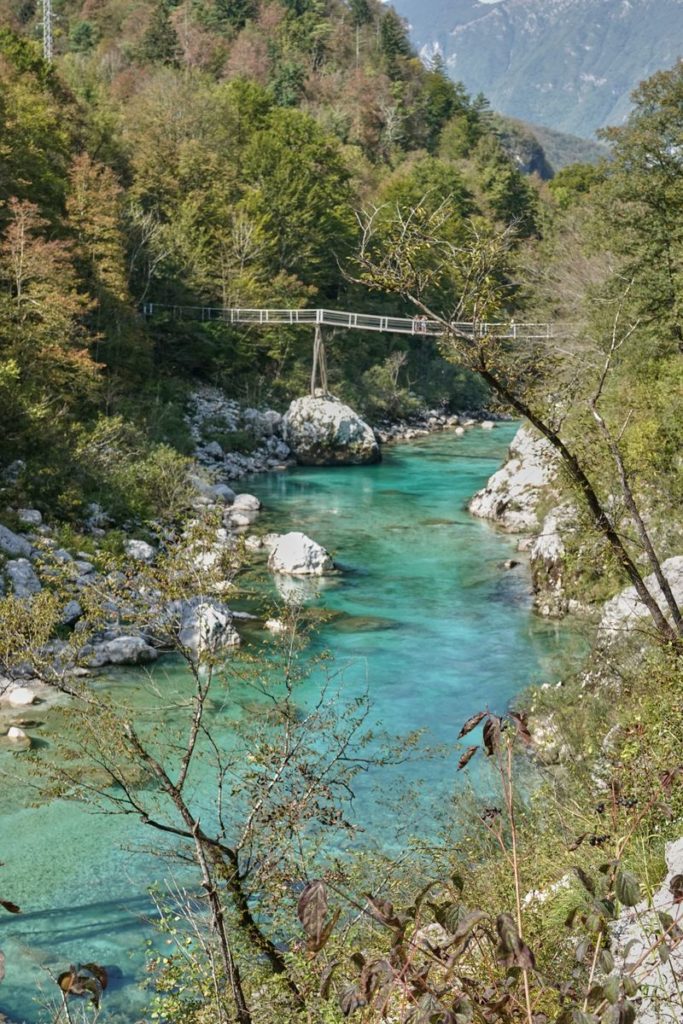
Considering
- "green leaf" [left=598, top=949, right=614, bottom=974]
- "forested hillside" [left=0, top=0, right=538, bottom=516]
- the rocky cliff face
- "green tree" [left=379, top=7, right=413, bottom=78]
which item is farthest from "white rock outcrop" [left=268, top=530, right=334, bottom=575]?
"green tree" [left=379, top=7, right=413, bottom=78]

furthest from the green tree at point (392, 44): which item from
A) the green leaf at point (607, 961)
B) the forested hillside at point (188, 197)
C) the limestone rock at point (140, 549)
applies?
the green leaf at point (607, 961)

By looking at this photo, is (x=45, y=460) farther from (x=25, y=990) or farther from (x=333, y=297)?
(x=333, y=297)

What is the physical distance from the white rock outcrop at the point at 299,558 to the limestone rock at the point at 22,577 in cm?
477

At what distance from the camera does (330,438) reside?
29.2 metres

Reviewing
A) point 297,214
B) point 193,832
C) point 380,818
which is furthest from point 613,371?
point 297,214

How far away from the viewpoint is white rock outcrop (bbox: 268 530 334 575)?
17.1 m

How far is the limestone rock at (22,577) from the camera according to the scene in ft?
42.2

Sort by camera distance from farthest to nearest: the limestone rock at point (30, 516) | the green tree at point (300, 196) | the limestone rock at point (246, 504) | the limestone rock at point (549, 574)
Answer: the green tree at point (300, 196) < the limestone rock at point (246, 504) < the limestone rock at point (30, 516) < the limestone rock at point (549, 574)

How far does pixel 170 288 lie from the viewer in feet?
103

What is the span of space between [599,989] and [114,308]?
25044 millimetres

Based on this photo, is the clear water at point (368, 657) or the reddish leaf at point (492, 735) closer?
the reddish leaf at point (492, 735)

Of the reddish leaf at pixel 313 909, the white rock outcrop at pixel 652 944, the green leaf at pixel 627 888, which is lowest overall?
the white rock outcrop at pixel 652 944

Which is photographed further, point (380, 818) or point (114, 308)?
point (114, 308)

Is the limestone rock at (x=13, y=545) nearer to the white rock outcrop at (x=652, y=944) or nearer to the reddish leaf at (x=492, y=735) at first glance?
the white rock outcrop at (x=652, y=944)
